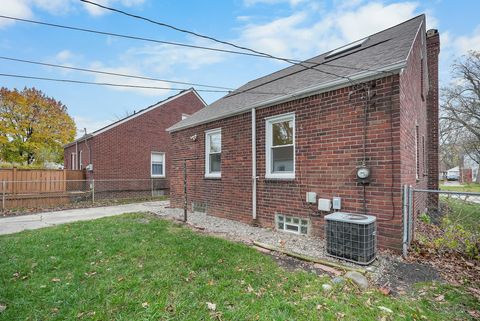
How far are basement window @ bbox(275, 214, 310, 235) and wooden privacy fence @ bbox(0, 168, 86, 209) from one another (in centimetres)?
1137

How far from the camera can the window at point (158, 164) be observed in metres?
15.6

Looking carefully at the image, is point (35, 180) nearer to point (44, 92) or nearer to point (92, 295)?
point (92, 295)

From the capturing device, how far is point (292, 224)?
235 inches

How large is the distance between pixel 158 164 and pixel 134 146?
1938mm

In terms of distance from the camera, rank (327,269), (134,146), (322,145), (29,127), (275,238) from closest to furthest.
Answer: (327,269), (322,145), (275,238), (134,146), (29,127)

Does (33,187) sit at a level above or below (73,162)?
below

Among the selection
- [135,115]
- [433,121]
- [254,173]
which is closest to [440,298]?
[254,173]

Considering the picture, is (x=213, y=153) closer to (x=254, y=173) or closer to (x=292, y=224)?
(x=254, y=173)

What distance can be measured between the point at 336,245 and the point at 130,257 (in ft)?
11.6

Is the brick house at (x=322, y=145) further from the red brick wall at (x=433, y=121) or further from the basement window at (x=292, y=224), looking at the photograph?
the red brick wall at (x=433, y=121)

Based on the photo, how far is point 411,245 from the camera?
471cm

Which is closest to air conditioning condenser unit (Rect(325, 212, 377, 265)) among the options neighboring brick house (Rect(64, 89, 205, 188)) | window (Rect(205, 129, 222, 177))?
window (Rect(205, 129, 222, 177))

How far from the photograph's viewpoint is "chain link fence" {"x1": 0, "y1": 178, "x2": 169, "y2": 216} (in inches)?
420

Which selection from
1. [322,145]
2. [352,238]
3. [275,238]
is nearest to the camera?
[352,238]
